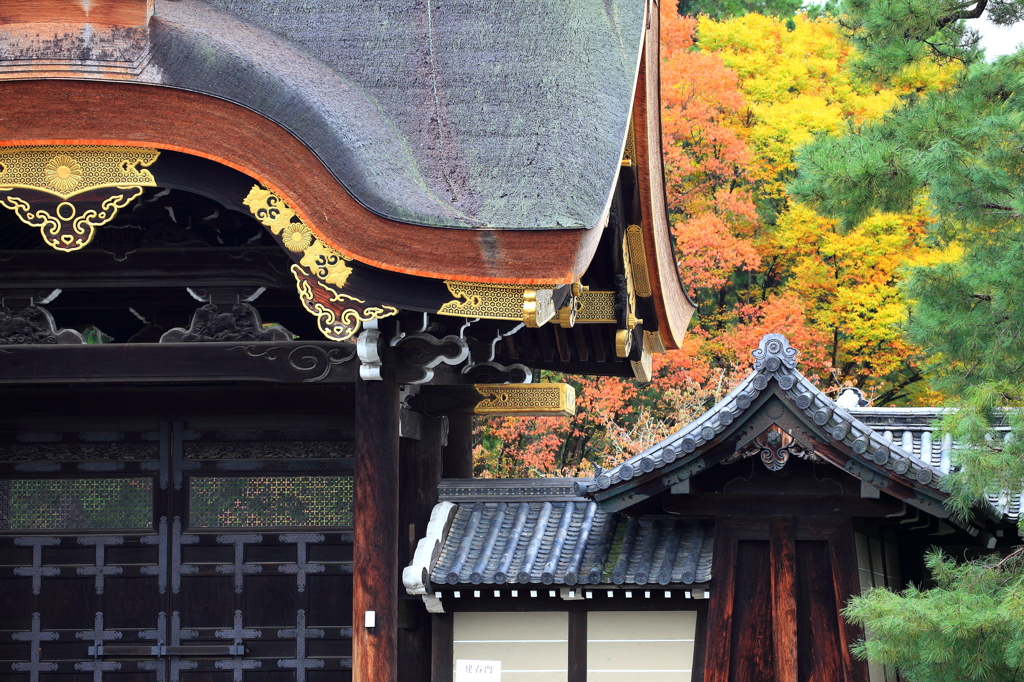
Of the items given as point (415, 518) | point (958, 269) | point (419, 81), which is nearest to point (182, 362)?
point (415, 518)

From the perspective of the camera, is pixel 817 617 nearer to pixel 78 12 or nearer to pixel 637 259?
pixel 637 259

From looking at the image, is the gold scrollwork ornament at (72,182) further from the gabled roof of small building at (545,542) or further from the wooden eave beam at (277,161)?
the gabled roof of small building at (545,542)

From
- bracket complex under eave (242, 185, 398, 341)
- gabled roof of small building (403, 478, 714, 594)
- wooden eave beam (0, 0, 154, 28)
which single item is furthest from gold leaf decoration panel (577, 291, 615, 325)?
wooden eave beam (0, 0, 154, 28)

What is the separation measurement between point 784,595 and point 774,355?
147cm

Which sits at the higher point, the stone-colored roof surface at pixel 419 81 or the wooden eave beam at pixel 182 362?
the stone-colored roof surface at pixel 419 81

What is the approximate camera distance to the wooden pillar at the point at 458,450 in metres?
9.33

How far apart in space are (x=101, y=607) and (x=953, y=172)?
5935 mm

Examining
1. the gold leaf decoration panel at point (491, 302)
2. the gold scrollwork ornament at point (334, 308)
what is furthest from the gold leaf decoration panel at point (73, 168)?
the gold leaf decoration panel at point (491, 302)

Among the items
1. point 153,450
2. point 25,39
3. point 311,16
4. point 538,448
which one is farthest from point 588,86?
point 538,448

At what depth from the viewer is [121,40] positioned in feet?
23.3

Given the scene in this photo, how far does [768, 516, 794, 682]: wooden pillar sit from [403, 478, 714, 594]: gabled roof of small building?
1.32 ft

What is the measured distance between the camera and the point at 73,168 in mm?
7066

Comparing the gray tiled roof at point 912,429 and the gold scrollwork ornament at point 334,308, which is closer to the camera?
the gold scrollwork ornament at point 334,308

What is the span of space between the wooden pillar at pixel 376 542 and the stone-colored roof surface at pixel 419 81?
149 centimetres
